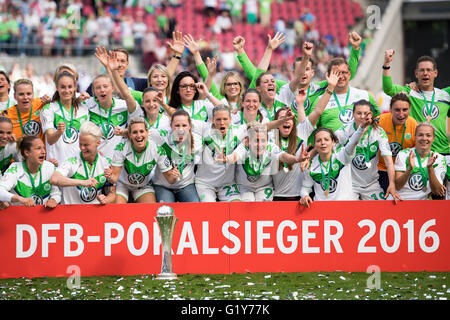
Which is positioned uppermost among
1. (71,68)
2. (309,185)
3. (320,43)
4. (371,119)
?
(320,43)

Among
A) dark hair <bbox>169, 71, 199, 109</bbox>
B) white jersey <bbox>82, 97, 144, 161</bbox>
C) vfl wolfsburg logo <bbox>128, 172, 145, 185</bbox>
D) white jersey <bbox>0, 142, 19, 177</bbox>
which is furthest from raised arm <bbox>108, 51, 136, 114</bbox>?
white jersey <bbox>0, 142, 19, 177</bbox>

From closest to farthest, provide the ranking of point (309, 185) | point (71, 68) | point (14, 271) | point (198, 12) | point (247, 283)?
point (247, 283) → point (14, 271) → point (309, 185) → point (71, 68) → point (198, 12)

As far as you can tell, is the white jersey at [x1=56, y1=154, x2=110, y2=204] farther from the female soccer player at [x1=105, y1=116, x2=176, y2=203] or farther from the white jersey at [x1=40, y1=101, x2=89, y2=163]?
the white jersey at [x1=40, y1=101, x2=89, y2=163]

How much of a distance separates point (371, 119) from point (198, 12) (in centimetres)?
1578

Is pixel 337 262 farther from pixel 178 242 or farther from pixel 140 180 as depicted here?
pixel 140 180

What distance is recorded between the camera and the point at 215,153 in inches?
261

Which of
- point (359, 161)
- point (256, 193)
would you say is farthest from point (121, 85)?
point (359, 161)

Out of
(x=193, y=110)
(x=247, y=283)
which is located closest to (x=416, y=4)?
(x=193, y=110)

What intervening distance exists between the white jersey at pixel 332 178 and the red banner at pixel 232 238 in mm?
306

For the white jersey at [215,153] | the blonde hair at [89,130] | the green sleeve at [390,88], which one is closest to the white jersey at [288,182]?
the white jersey at [215,153]

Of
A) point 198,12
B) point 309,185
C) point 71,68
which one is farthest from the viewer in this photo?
point 198,12

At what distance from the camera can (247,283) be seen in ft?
18.9

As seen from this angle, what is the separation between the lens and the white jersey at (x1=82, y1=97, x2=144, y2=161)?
700 cm

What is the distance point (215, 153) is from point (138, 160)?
733 millimetres
